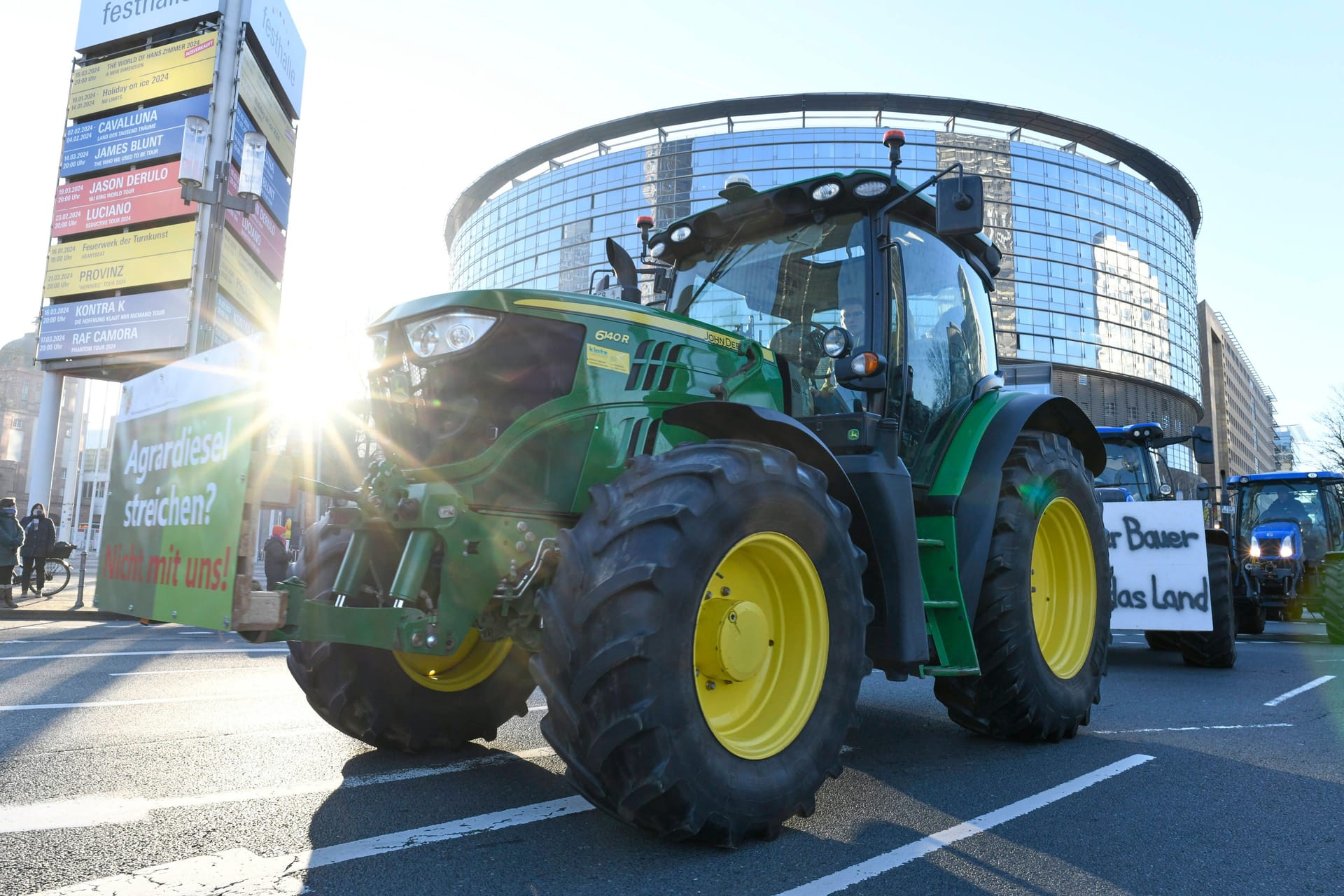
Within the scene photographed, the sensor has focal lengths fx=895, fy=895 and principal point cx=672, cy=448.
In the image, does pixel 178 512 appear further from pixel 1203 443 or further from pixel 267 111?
pixel 267 111

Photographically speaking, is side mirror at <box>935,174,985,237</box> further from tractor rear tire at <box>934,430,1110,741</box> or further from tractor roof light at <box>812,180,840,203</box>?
tractor rear tire at <box>934,430,1110,741</box>

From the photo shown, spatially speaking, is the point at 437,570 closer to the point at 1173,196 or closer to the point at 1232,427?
the point at 1173,196

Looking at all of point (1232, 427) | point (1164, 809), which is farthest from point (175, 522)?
point (1232, 427)

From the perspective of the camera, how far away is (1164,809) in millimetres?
3494

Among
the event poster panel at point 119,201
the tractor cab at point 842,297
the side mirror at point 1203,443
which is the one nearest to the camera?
the tractor cab at point 842,297

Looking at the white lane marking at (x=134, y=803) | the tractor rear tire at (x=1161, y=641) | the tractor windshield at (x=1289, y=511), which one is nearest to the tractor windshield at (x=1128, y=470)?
the tractor rear tire at (x=1161, y=641)

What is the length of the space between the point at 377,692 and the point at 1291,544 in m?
14.5

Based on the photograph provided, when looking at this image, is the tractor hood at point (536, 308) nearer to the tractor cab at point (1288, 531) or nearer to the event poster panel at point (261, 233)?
the tractor cab at point (1288, 531)

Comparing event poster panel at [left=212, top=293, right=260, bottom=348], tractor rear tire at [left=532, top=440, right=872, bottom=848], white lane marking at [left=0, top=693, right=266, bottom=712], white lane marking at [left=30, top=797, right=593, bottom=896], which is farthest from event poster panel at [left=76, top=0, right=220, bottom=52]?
white lane marking at [left=30, top=797, right=593, bottom=896]

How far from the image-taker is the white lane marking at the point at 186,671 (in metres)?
7.04

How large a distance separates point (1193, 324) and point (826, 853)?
84.4m

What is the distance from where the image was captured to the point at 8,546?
13625 mm

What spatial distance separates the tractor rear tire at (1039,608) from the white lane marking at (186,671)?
5772 millimetres

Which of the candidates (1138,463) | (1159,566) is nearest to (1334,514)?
(1138,463)
